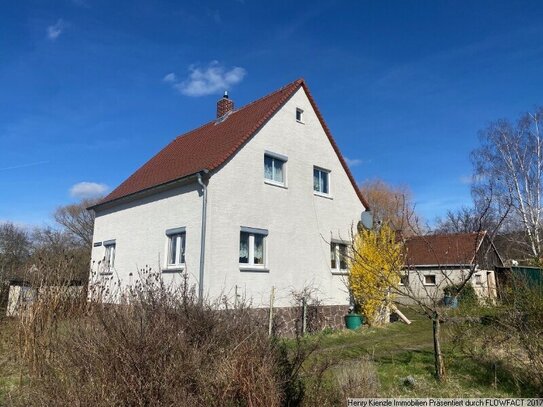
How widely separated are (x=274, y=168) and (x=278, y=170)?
25cm

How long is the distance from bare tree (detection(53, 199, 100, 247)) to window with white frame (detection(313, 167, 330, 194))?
33.9m

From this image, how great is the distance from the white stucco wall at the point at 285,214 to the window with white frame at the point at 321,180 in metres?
0.21

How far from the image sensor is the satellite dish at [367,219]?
1869cm

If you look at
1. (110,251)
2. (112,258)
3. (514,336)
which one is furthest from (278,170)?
(514,336)

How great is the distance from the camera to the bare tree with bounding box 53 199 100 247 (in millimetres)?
44500

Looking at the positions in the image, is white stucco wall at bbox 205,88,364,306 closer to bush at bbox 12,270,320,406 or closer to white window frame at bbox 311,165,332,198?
white window frame at bbox 311,165,332,198

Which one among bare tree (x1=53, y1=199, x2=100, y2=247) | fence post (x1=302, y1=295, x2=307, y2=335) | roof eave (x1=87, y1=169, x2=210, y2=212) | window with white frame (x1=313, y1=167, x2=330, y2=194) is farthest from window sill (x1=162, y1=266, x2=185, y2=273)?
bare tree (x1=53, y1=199, x2=100, y2=247)

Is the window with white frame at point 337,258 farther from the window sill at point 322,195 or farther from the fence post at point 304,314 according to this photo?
the fence post at point 304,314

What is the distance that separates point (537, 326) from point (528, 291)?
0.64 m

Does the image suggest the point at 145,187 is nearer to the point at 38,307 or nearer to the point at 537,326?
the point at 38,307

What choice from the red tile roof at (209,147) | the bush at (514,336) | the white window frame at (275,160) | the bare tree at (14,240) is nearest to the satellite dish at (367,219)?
the red tile roof at (209,147)

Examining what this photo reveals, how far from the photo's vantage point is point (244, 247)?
1402cm

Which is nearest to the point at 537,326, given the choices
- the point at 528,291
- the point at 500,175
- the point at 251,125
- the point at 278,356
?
the point at 528,291

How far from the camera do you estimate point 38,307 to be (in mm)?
7363
